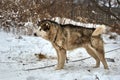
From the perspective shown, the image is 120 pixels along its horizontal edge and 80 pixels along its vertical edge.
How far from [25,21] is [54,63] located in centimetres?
561

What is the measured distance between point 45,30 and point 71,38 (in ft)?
2.23

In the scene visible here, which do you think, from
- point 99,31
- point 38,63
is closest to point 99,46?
point 99,31

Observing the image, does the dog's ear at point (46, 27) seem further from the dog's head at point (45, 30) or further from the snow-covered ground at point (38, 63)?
the snow-covered ground at point (38, 63)

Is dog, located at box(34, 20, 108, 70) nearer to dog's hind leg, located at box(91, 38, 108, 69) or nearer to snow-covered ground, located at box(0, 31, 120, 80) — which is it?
dog's hind leg, located at box(91, 38, 108, 69)

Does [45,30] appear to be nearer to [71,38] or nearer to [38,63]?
[71,38]

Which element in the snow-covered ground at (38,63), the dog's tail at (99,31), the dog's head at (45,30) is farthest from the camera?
the dog's tail at (99,31)

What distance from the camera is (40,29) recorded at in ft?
21.6

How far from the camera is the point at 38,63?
24.9 ft

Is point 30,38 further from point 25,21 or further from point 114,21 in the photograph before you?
point 114,21

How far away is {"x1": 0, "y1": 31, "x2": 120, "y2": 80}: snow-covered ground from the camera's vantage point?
625 cm

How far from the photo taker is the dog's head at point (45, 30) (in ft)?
21.6

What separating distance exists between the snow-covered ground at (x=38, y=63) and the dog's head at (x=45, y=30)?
820 millimetres

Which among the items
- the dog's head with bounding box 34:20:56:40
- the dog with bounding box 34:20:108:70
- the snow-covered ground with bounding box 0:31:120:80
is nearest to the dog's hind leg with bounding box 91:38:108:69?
the dog with bounding box 34:20:108:70

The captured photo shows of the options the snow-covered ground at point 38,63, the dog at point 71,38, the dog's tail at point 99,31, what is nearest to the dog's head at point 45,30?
the dog at point 71,38
